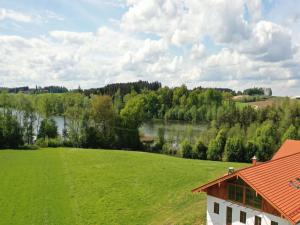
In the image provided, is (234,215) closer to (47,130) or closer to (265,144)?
(265,144)

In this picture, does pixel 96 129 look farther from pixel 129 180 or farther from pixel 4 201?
pixel 4 201

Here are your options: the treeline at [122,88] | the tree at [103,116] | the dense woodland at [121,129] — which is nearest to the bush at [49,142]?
the dense woodland at [121,129]

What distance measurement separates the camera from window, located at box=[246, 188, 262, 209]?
2191 centimetres

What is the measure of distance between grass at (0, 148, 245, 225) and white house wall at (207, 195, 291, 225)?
2.49m

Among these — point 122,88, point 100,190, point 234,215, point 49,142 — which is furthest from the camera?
point 122,88

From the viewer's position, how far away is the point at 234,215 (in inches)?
923

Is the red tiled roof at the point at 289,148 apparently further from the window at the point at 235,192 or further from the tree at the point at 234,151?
the tree at the point at 234,151

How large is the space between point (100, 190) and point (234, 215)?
717 inches

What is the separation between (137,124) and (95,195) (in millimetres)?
46400

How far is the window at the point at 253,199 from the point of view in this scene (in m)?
21.9

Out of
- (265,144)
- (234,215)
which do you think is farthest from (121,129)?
(234,215)

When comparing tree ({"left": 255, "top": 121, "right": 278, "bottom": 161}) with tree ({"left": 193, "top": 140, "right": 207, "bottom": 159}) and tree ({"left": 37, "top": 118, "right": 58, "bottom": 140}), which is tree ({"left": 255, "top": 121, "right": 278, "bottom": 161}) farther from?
tree ({"left": 37, "top": 118, "right": 58, "bottom": 140})

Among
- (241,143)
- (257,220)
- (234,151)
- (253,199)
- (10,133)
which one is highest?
(10,133)

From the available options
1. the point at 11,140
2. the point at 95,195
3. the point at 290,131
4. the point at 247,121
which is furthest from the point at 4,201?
the point at 247,121
